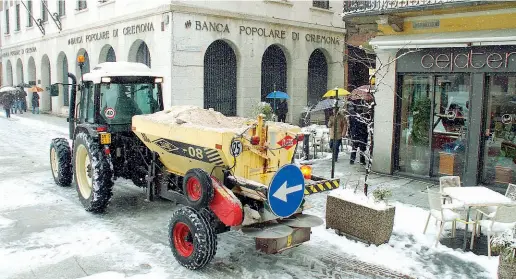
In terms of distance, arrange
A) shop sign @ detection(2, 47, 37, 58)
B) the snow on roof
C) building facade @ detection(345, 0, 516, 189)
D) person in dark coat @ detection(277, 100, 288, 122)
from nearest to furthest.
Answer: the snow on roof
building facade @ detection(345, 0, 516, 189)
person in dark coat @ detection(277, 100, 288, 122)
shop sign @ detection(2, 47, 37, 58)

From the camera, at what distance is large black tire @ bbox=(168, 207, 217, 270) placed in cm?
564

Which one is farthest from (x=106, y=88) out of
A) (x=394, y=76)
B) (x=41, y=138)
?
(x=41, y=138)

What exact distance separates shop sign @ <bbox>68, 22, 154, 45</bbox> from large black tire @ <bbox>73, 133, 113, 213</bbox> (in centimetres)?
940

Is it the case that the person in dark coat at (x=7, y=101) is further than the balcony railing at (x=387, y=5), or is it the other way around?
the person in dark coat at (x=7, y=101)

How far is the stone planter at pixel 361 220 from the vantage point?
666 centimetres

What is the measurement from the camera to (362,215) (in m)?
6.81

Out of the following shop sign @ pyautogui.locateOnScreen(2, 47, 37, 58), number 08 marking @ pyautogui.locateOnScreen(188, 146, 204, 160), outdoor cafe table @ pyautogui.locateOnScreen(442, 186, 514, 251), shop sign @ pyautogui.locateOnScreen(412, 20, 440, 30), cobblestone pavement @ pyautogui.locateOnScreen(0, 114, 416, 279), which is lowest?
cobblestone pavement @ pyautogui.locateOnScreen(0, 114, 416, 279)

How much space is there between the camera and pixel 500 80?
9641mm

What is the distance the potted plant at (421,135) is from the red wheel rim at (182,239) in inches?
281

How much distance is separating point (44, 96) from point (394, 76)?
25.7 metres

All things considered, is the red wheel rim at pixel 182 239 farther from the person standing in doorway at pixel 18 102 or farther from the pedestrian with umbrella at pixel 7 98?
the person standing in doorway at pixel 18 102

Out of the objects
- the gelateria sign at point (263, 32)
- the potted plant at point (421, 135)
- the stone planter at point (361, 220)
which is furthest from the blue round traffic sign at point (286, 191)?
the gelateria sign at point (263, 32)

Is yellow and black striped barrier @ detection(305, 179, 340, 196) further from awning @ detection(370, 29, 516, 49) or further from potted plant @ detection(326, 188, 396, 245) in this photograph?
awning @ detection(370, 29, 516, 49)

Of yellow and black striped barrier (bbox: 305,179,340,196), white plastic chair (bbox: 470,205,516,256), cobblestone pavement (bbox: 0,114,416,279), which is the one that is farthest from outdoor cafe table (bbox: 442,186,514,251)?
yellow and black striped barrier (bbox: 305,179,340,196)
